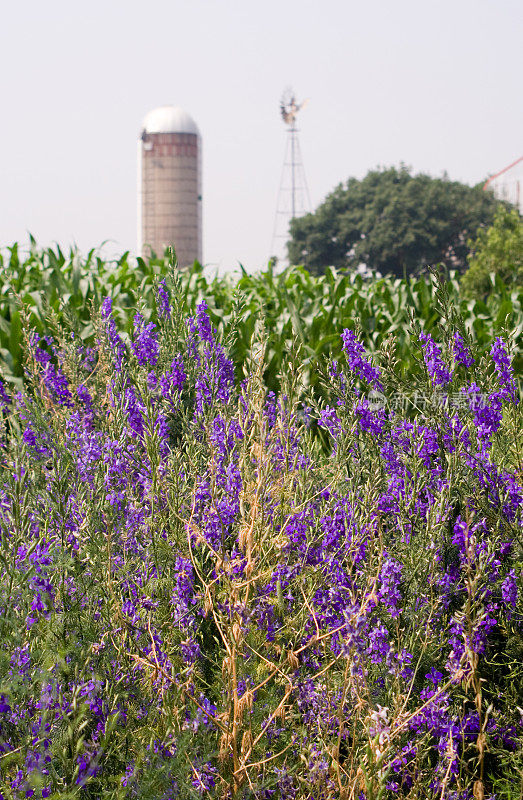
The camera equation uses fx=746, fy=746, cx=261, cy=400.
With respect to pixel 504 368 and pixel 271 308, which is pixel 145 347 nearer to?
pixel 504 368

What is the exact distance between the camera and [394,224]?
5069 centimetres

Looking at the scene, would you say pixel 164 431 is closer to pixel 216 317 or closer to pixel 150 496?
pixel 150 496

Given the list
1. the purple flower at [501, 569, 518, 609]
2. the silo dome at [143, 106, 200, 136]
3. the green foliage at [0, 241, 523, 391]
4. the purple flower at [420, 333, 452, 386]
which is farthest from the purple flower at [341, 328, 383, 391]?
the silo dome at [143, 106, 200, 136]

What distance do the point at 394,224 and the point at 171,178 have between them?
95.2ft

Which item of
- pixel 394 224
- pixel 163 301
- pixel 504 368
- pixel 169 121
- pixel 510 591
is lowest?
pixel 510 591

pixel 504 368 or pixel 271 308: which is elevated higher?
pixel 271 308

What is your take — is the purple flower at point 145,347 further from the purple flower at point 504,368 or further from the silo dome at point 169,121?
the silo dome at point 169,121

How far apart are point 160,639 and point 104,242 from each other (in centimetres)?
681

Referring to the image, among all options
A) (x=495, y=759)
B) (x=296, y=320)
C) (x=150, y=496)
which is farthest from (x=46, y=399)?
(x=296, y=320)

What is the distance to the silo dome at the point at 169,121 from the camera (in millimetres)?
71688

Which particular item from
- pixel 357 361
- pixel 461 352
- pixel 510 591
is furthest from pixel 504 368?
pixel 510 591

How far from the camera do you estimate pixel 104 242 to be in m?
8.30

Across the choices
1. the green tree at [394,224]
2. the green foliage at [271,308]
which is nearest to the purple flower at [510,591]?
the green foliage at [271,308]

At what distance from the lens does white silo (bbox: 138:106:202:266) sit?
2822 inches
